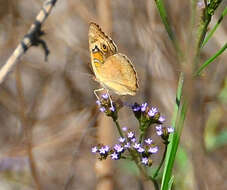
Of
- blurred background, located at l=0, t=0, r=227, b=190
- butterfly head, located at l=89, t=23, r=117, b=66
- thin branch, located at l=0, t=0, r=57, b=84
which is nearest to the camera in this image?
butterfly head, located at l=89, t=23, r=117, b=66

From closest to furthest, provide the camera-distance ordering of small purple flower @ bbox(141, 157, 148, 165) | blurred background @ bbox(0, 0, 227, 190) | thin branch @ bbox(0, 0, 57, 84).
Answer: small purple flower @ bbox(141, 157, 148, 165), thin branch @ bbox(0, 0, 57, 84), blurred background @ bbox(0, 0, 227, 190)

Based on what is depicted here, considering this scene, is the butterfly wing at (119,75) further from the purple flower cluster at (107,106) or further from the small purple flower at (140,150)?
the small purple flower at (140,150)

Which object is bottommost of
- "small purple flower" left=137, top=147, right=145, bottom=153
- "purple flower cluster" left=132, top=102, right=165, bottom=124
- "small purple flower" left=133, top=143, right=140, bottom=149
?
"small purple flower" left=137, top=147, right=145, bottom=153

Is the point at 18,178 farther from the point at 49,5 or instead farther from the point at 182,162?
the point at 49,5

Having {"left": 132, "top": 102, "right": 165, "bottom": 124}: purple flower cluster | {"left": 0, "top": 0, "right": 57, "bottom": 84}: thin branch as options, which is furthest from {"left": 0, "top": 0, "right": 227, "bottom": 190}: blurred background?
{"left": 132, "top": 102, "right": 165, "bottom": 124}: purple flower cluster

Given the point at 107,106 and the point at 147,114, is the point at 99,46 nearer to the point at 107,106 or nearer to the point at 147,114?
the point at 107,106

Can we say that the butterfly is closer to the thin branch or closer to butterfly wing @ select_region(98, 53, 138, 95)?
butterfly wing @ select_region(98, 53, 138, 95)

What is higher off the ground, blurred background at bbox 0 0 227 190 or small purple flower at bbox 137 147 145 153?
blurred background at bbox 0 0 227 190

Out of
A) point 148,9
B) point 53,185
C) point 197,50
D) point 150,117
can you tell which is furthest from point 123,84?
point 53,185

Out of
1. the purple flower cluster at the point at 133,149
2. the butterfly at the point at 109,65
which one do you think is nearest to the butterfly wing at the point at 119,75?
the butterfly at the point at 109,65
